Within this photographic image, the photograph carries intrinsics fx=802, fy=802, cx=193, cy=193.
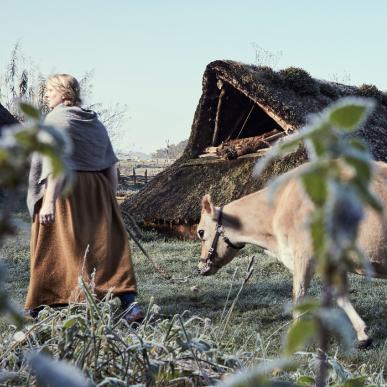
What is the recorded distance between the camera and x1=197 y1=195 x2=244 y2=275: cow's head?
7.08 metres

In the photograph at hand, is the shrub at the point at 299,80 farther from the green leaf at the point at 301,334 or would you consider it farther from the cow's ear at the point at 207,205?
the green leaf at the point at 301,334

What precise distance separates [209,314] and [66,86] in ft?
7.66

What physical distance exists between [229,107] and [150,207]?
2.14 meters

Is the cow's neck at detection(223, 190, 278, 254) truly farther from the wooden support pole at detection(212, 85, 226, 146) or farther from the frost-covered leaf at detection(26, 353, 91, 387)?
the wooden support pole at detection(212, 85, 226, 146)

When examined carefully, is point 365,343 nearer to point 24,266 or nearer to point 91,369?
point 91,369

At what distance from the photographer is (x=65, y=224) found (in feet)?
20.9

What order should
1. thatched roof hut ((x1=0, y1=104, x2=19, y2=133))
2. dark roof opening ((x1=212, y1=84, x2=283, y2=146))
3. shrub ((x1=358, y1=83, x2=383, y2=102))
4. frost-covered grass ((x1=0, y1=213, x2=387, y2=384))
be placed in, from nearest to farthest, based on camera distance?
frost-covered grass ((x1=0, y1=213, x2=387, y2=384))
dark roof opening ((x1=212, y1=84, x2=283, y2=146))
shrub ((x1=358, y1=83, x2=383, y2=102))
thatched roof hut ((x1=0, y1=104, x2=19, y2=133))

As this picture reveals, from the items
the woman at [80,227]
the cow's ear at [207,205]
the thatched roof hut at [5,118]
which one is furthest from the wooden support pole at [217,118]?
the thatched roof hut at [5,118]

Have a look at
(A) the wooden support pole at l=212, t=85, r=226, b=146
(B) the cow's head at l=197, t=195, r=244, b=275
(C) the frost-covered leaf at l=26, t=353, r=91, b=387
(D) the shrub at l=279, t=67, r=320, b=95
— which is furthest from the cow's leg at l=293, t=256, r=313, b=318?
(A) the wooden support pole at l=212, t=85, r=226, b=146

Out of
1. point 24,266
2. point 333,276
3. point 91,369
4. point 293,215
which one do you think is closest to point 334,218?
point 333,276

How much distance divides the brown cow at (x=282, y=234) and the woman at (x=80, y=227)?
0.94 meters

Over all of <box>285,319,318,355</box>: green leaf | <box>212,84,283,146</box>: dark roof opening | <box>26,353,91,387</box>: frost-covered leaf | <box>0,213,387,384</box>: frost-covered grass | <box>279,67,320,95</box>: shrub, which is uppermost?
<box>279,67,320,95</box>: shrub

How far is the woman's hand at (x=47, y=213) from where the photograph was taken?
19.4 ft

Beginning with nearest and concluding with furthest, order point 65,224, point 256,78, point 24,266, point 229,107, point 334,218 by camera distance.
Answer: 1. point 334,218
2. point 65,224
3. point 24,266
4. point 256,78
5. point 229,107
